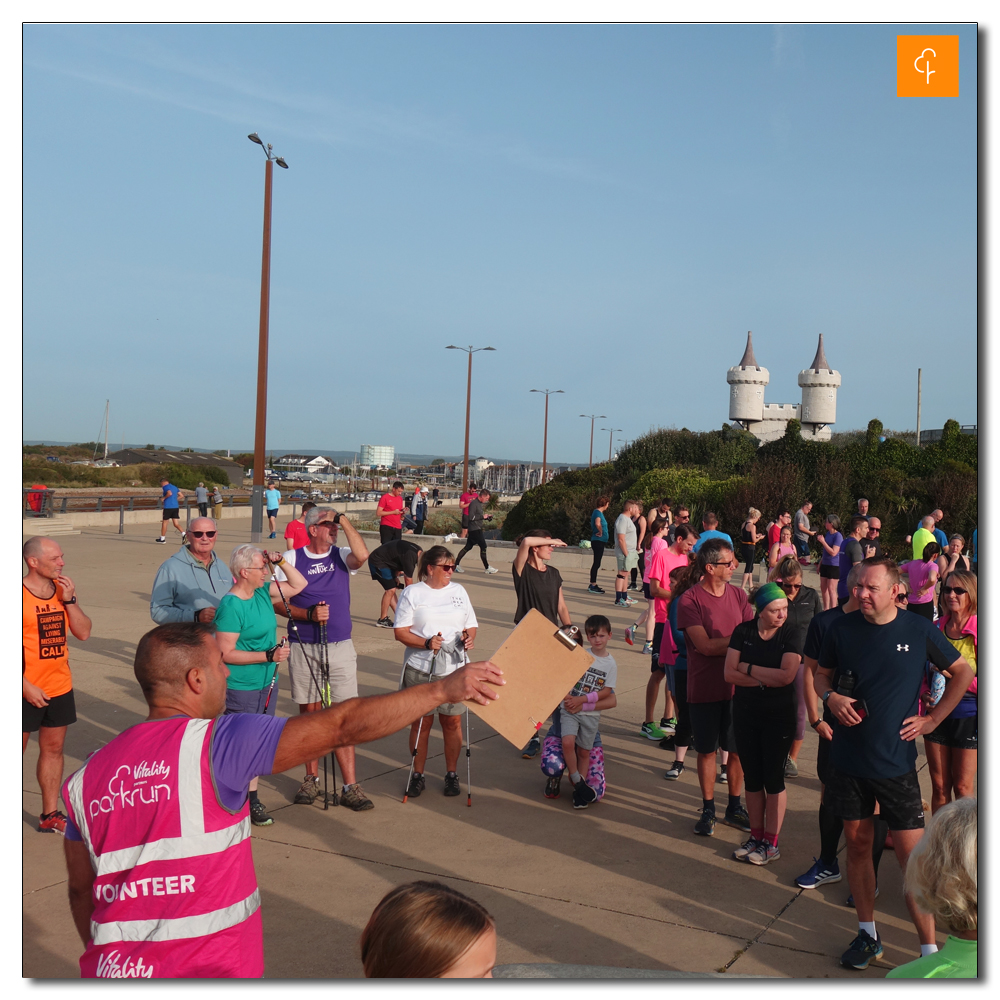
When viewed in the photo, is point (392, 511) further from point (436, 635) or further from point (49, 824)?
point (49, 824)

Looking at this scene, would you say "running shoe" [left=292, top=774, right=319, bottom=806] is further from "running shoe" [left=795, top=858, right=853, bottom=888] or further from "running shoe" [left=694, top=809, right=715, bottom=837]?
"running shoe" [left=795, top=858, right=853, bottom=888]

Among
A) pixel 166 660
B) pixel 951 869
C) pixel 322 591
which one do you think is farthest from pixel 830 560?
pixel 166 660

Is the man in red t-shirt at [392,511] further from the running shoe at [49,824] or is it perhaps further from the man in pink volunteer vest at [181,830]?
the man in pink volunteer vest at [181,830]

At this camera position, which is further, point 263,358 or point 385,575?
point 263,358

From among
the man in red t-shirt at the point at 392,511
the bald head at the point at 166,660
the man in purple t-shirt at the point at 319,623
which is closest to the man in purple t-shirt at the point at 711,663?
the man in purple t-shirt at the point at 319,623

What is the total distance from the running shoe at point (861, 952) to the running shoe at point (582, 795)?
7.35 ft

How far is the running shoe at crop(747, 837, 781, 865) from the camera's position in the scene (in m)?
5.21

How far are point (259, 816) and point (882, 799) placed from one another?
3.79 metres

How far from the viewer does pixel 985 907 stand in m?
2.35

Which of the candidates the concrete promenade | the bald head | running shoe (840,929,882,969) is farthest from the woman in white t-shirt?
the bald head

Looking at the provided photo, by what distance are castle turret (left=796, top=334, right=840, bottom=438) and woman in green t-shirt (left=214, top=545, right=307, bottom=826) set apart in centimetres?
5709

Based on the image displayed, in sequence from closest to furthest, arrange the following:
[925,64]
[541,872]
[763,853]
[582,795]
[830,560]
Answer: [925,64], [541,872], [763,853], [582,795], [830,560]

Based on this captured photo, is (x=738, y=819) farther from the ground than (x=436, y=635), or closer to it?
closer to it

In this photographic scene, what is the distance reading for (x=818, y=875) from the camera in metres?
4.97
